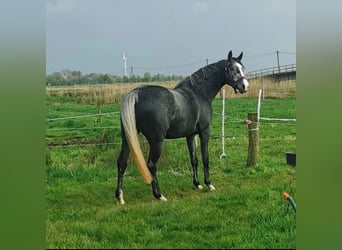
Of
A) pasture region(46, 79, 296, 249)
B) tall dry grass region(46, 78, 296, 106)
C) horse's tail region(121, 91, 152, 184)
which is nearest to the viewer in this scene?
pasture region(46, 79, 296, 249)

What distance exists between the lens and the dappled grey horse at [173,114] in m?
2.98

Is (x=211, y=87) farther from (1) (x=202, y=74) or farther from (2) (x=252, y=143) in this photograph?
(2) (x=252, y=143)

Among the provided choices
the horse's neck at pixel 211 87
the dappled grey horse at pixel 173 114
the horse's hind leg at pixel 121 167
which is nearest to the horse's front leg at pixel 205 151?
the dappled grey horse at pixel 173 114

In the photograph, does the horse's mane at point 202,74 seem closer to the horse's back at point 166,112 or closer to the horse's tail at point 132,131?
the horse's back at point 166,112

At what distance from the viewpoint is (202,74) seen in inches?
125

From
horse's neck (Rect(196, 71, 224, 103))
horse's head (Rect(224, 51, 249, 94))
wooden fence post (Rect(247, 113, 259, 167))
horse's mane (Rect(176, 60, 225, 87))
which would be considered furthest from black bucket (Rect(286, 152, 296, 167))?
horse's mane (Rect(176, 60, 225, 87))

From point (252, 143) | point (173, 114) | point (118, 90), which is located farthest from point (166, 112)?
point (252, 143)

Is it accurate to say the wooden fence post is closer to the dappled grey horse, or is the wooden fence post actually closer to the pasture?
the pasture

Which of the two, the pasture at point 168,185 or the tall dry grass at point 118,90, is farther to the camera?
the tall dry grass at point 118,90

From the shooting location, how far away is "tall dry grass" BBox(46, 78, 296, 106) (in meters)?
3.09

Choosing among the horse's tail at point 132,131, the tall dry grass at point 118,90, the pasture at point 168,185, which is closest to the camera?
the pasture at point 168,185

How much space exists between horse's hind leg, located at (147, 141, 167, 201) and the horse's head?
2.12 feet
